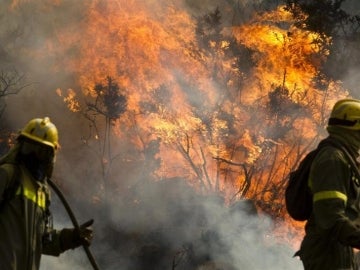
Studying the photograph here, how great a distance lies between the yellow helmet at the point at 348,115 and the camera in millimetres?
4051

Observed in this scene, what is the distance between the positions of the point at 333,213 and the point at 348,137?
62cm

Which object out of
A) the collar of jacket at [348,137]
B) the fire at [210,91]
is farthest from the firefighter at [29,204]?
the fire at [210,91]

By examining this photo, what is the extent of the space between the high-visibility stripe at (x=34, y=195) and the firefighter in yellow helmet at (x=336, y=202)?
1.73 meters

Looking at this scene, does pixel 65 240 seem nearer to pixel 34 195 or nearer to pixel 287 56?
pixel 34 195

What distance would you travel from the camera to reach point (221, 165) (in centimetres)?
2358

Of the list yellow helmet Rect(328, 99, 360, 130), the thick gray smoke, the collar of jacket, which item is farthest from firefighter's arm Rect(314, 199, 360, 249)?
the thick gray smoke

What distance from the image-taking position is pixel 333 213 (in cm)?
367

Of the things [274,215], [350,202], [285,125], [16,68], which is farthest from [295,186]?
[16,68]

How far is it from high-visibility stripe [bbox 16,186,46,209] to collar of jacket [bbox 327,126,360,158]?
195 centimetres

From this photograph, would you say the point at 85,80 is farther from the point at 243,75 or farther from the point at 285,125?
the point at 285,125

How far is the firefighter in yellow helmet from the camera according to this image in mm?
3666

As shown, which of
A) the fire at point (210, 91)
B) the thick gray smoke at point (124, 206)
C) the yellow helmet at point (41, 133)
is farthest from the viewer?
the fire at point (210, 91)

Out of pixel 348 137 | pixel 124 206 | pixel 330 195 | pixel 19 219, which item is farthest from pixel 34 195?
pixel 124 206

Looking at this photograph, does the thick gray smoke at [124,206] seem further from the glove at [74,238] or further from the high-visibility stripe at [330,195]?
the high-visibility stripe at [330,195]
